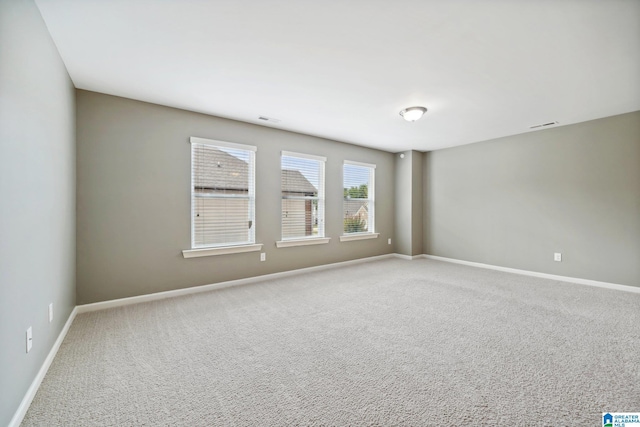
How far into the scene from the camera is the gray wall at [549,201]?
3867 mm

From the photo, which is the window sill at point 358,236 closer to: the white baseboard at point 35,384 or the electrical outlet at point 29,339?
the white baseboard at point 35,384

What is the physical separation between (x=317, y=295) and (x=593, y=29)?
11.9 ft

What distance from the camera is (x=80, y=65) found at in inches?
101

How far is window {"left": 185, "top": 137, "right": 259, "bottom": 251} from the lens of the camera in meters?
3.80

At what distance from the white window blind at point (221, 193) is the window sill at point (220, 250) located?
0.09 m

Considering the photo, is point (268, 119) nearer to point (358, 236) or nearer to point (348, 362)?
point (358, 236)

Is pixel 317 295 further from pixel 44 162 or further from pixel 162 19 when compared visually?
pixel 162 19

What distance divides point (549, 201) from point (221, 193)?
17.3ft

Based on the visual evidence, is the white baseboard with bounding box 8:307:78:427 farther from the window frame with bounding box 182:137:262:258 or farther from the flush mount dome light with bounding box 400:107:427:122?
the flush mount dome light with bounding box 400:107:427:122

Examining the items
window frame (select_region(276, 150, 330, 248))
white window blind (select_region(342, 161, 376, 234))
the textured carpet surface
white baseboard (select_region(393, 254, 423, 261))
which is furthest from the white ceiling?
white baseboard (select_region(393, 254, 423, 261))

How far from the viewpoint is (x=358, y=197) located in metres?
5.84

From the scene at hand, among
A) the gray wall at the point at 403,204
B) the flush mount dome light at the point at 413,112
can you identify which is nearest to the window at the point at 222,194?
the flush mount dome light at the point at 413,112

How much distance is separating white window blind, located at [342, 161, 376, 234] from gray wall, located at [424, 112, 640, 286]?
1.48m

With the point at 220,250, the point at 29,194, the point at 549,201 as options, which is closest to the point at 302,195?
the point at 220,250
